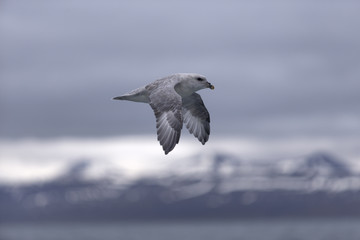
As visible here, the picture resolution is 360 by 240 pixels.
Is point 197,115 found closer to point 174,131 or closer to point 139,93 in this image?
point 139,93

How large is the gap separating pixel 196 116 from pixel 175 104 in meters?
5.06

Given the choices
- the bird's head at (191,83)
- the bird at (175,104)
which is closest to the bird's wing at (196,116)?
the bird at (175,104)

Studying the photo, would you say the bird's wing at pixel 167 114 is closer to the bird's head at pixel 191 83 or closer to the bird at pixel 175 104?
the bird at pixel 175 104

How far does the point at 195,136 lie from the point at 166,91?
3.84 m

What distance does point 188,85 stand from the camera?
83.9 feet

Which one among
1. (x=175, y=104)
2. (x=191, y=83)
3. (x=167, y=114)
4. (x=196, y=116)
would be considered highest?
(x=191, y=83)

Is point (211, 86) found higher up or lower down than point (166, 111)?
higher up

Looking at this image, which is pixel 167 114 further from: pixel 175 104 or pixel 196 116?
pixel 196 116

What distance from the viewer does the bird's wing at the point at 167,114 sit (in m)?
21.1

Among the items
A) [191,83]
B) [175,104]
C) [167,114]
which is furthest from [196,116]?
[167,114]

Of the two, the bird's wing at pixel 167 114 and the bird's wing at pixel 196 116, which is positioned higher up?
the bird's wing at pixel 196 116

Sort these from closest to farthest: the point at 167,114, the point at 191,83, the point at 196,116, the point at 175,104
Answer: the point at 167,114
the point at 175,104
the point at 191,83
the point at 196,116

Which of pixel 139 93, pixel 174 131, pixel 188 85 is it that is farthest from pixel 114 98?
pixel 174 131

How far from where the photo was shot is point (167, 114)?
883 inches
